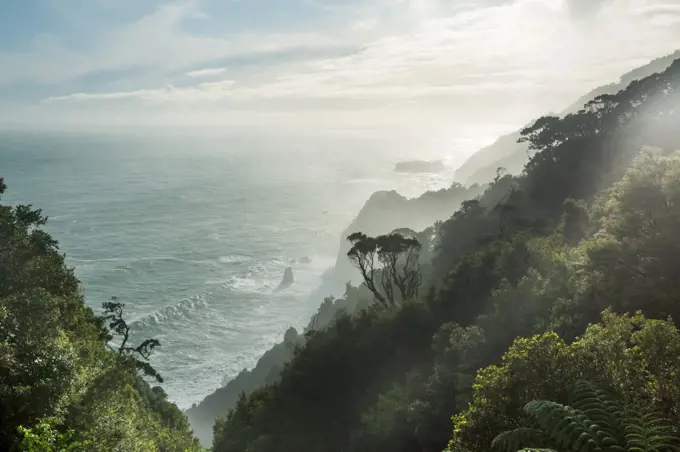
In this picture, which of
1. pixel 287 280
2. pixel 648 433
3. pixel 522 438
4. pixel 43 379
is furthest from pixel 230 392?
pixel 648 433

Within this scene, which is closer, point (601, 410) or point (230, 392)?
point (601, 410)

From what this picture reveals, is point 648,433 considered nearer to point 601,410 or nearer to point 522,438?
point 601,410

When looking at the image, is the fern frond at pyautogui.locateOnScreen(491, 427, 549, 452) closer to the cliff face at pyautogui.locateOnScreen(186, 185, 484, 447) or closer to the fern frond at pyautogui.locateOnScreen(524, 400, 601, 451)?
the fern frond at pyautogui.locateOnScreen(524, 400, 601, 451)

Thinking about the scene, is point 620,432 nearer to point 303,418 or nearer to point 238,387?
point 303,418

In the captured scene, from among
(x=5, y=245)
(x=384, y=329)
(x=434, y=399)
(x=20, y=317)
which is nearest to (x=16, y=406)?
(x=20, y=317)

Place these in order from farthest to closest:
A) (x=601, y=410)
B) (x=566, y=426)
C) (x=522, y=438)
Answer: (x=522, y=438)
(x=601, y=410)
(x=566, y=426)

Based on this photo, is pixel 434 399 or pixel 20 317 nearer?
pixel 20 317

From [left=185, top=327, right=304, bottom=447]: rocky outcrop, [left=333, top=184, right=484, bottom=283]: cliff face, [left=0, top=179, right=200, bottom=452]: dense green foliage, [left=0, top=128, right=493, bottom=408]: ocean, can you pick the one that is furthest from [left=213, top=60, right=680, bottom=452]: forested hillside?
[left=333, top=184, right=484, bottom=283]: cliff face
